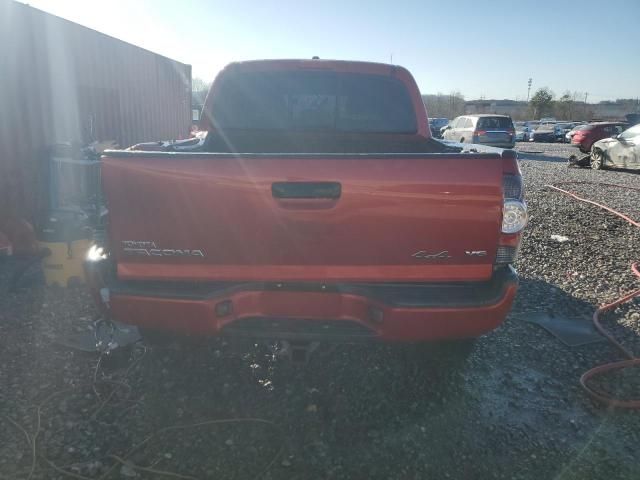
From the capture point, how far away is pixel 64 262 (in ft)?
14.1

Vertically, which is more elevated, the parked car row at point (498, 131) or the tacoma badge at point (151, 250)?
the parked car row at point (498, 131)

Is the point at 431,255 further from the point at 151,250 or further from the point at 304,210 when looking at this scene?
the point at 151,250

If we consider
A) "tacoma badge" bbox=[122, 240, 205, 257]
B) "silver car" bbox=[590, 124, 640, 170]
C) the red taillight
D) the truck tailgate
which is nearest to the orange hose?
the red taillight

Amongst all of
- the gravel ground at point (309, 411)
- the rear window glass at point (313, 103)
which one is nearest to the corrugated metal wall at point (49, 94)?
the gravel ground at point (309, 411)

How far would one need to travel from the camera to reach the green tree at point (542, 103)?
182ft

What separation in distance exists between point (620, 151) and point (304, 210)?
15730 mm

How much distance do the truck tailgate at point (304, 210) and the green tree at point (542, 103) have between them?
62.0 meters

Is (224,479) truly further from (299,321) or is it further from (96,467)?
(299,321)

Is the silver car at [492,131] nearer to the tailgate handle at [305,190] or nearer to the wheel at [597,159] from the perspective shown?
the wheel at [597,159]

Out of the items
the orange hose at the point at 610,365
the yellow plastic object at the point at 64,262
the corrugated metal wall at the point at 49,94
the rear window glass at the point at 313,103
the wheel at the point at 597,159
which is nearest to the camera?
the orange hose at the point at 610,365

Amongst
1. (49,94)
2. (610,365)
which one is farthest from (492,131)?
(610,365)

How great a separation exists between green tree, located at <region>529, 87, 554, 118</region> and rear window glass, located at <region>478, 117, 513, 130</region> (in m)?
42.7

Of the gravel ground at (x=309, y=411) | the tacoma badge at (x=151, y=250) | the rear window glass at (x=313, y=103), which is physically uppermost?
the rear window glass at (x=313, y=103)

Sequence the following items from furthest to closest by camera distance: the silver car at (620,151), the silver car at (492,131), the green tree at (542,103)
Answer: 1. the green tree at (542,103)
2. the silver car at (492,131)
3. the silver car at (620,151)
